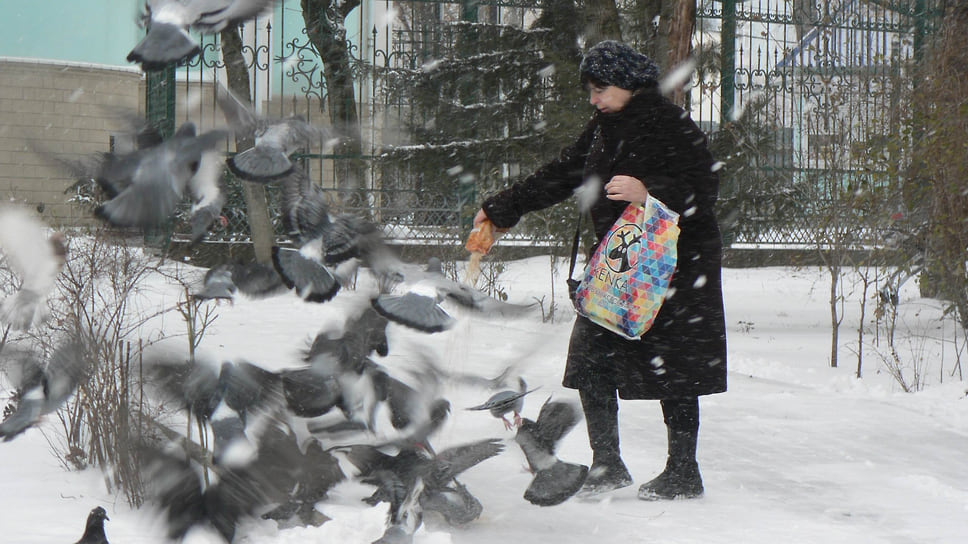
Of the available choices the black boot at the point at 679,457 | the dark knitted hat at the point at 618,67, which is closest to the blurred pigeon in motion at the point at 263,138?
the dark knitted hat at the point at 618,67

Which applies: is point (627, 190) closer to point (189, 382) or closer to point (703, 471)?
point (703, 471)

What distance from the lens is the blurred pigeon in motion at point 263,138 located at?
62.1 inches

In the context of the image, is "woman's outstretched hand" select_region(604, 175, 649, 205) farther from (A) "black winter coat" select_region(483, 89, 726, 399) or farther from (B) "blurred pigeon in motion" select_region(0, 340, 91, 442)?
(B) "blurred pigeon in motion" select_region(0, 340, 91, 442)

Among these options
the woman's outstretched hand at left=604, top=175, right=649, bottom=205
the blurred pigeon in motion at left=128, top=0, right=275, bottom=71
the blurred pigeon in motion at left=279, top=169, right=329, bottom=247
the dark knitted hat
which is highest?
the dark knitted hat

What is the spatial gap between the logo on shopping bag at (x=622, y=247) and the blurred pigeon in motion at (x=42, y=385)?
1.60m

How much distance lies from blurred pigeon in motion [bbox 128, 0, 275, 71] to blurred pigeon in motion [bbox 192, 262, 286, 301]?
0.41 meters

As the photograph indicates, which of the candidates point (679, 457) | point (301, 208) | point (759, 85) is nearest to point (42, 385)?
point (301, 208)

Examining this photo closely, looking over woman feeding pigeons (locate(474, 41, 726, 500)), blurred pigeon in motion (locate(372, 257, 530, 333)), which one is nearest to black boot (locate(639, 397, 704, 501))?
woman feeding pigeons (locate(474, 41, 726, 500))

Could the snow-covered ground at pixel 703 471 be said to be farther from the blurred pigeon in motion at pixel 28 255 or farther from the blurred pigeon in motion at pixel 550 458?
the blurred pigeon in motion at pixel 28 255

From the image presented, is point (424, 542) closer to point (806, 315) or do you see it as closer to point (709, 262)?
point (709, 262)

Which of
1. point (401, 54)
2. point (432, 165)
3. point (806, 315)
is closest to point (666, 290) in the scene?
point (432, 165)

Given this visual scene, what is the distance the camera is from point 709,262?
310cm

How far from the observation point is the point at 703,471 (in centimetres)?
368

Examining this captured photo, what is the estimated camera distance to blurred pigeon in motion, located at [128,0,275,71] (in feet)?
4.89
